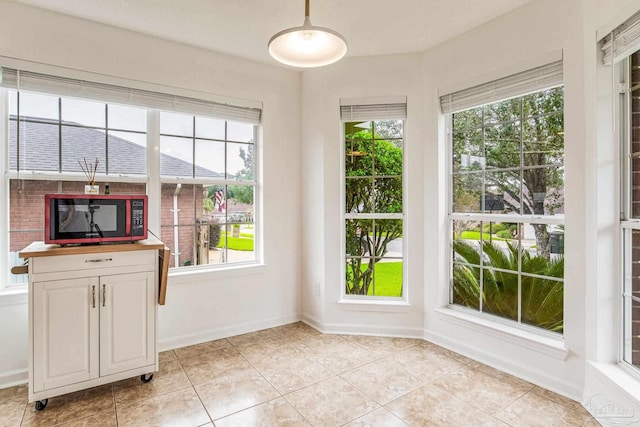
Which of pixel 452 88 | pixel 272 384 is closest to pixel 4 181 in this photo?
pixel 272 384

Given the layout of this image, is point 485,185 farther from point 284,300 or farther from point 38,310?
point 38,310

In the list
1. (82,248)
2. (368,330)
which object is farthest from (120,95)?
(368,330)

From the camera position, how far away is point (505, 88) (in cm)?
252

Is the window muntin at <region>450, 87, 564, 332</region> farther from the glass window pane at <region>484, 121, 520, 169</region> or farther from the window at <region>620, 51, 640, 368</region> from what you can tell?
the window at <region>620, 51, 640, 368</region>

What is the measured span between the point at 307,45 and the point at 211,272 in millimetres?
2184

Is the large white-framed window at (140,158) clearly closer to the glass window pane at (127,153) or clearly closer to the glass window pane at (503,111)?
the glass window pane at (127,153)

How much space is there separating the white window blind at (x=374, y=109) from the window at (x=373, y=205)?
1 cm

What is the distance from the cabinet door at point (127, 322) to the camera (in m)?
2.20

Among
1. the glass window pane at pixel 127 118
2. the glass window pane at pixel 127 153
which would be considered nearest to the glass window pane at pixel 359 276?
the glass window pane at pixel 127 153

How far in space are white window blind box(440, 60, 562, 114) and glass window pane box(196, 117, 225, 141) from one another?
A: 203cm

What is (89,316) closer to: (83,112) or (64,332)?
(64,332)

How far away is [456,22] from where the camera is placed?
2586mm

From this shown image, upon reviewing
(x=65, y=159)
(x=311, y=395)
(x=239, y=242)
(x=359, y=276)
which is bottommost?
(x=311, y=395)

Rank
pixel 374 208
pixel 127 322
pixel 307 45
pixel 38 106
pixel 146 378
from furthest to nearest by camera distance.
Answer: pixel 374 208 < pixel 38 106 < pixel 146 378 < pixel 127 322 < pixel 307 45
